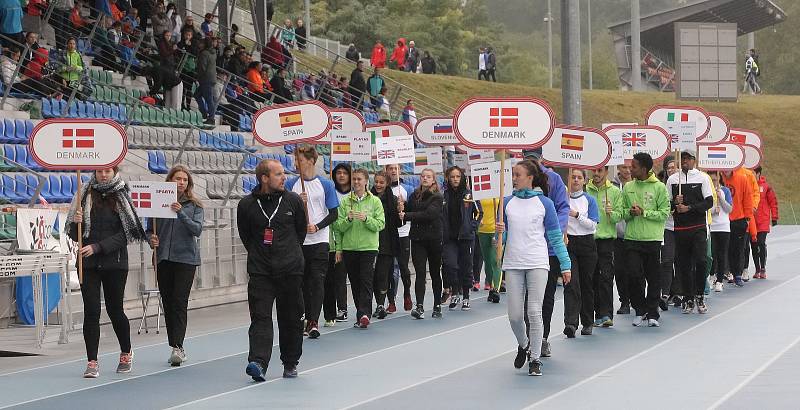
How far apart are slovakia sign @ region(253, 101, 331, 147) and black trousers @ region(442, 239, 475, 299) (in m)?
3.58

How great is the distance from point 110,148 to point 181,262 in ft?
4.82

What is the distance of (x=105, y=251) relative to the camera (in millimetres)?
13938

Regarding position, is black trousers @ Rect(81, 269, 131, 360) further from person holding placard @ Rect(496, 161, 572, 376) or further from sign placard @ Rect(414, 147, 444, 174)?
sign placard @ Rect(414, 147, 444, 174)

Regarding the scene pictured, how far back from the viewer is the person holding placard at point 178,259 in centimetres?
1470

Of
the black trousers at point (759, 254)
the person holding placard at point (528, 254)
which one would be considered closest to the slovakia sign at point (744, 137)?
the black trousers at point (759, 254)

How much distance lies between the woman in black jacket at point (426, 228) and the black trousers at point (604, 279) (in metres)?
2.69

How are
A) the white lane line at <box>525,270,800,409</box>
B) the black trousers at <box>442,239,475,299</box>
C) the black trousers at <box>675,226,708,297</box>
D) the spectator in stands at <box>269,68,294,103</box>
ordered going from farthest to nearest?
the spectator in stands at <box>269,68,294,103</box> < the black trousers at <box>442,239,475,299</box> < the black trousers at <box>675,226,708,297</box> < the white lane line at <box>525,270,800,409</box>

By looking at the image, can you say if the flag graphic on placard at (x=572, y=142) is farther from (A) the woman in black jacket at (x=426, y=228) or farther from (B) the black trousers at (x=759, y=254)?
(B) the black trousers at (x=759, y=254)

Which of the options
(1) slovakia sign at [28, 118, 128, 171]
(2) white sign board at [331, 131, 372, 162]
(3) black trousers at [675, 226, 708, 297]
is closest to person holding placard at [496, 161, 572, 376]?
(1) slovakia sign at [28, 118, 128, 171]

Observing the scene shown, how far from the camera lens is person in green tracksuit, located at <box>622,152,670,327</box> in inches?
712

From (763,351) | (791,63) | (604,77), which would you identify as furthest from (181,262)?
(604,77)

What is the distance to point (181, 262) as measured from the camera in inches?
581

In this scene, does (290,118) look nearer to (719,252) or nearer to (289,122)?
(289,122)

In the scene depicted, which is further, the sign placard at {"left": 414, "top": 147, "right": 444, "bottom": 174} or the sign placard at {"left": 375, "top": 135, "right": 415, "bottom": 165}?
the sign placard at {"left": 414, "top": 147, "right": 444, "bottom": 174}
